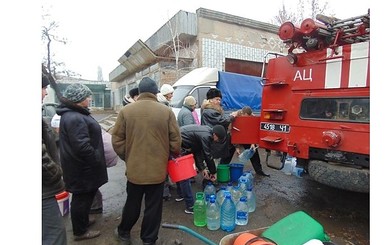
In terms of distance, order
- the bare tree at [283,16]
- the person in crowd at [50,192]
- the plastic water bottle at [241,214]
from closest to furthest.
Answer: the person in crowd at [50,192], the plastic water bottle at [241,214], the bare tree at [283,16]

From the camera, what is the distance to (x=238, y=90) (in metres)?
8.70

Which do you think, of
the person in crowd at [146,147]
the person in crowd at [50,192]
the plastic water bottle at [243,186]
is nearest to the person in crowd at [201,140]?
the plastic water bottle at [243,186]

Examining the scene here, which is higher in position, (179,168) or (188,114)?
(188,114)

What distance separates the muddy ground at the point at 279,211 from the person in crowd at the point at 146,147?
0.49 metres

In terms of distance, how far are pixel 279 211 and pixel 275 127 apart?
4.12ft

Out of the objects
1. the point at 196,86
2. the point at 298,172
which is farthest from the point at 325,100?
the point at 196,86

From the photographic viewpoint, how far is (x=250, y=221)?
3.53m

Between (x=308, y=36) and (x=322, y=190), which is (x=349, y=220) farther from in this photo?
(x=308, y=36)

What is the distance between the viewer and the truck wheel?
9.29 ft

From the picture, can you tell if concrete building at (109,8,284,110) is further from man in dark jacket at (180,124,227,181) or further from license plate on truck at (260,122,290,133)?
man in dark jacket at (180,124,227,181)

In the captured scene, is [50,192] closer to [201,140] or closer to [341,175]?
[201,140]

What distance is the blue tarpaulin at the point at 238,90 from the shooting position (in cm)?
839

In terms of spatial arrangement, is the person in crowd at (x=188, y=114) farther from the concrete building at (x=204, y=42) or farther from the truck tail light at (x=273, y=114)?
the concrete building at (x=204, y=42)

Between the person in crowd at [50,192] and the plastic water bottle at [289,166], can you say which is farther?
the plastic water bottle at [289,166]
